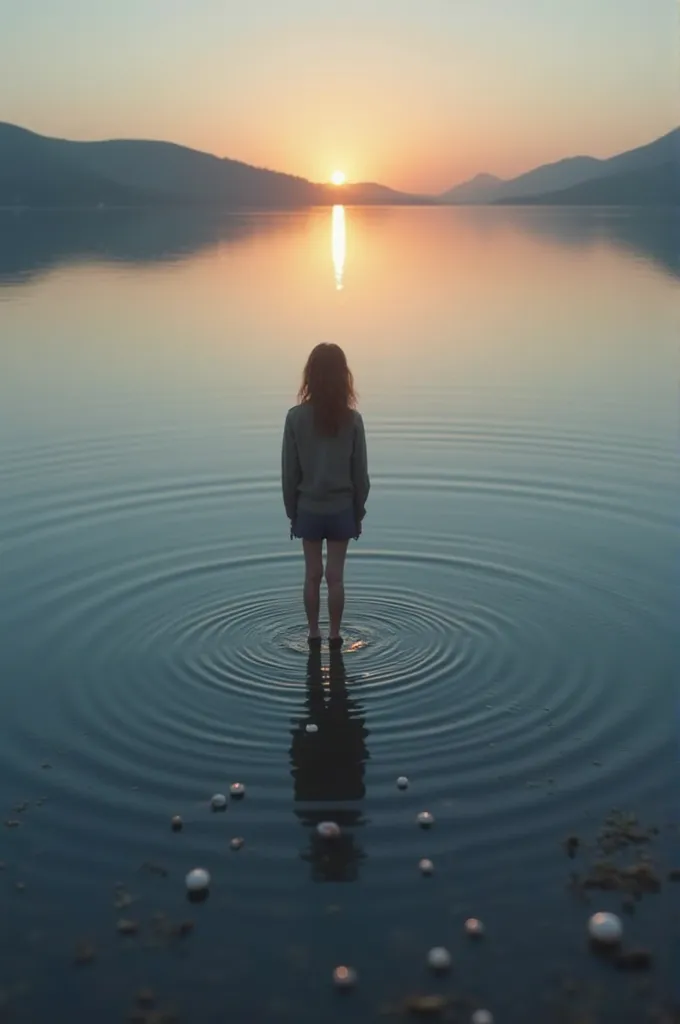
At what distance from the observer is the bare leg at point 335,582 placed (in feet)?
35.2

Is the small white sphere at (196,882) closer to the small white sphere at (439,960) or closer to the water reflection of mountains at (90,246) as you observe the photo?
the small white sphere at (439,960)

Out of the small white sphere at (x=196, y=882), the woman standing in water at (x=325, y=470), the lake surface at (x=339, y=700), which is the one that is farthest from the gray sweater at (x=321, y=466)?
the small white sphere at (x=196, y=882)

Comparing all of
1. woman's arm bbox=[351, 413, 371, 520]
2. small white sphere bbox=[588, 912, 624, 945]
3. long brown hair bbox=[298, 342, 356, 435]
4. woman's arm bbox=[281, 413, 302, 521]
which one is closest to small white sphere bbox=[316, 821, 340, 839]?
small white sphere bbox=[588, 912, 624, 945]

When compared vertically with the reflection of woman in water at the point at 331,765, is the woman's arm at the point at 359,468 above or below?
above

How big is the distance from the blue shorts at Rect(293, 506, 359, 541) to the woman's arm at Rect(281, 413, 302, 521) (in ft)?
0.42

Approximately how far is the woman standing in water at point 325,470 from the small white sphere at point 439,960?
182 inches

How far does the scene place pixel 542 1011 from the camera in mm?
5922

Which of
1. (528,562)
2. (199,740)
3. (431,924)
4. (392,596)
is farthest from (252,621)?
(431,924)

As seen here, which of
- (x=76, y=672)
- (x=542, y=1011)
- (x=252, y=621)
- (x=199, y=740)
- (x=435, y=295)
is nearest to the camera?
(x=542, y=1011)

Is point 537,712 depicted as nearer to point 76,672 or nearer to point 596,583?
point 596,583

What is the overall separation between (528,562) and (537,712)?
3830 mm

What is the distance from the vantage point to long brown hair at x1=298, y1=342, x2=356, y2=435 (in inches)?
397

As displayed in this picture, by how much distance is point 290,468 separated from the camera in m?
10.5

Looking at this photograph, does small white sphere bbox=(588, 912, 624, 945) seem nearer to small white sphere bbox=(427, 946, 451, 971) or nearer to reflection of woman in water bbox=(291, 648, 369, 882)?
small white sphere bbox=(427, 946, 451, 971)
